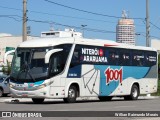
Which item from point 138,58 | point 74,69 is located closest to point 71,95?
point 74,69

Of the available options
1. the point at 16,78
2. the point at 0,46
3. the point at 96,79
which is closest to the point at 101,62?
the point at 96,79

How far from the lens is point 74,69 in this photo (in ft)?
88.1

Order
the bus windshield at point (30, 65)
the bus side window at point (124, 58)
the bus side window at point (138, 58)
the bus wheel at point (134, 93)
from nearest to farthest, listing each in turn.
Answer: the bus windshield at point (30, 65) < the bus side window at point (124, 58) < the bus side window at point (138, 58) < the bus wheel at point (134, 93)

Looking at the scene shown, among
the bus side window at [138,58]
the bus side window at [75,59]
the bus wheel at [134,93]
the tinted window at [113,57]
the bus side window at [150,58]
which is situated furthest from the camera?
the bus side window at [150,58]

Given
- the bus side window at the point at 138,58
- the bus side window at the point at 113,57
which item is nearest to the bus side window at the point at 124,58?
the bus side window at the point at 113,57

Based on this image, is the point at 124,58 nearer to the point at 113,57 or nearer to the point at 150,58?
the point at 113,57

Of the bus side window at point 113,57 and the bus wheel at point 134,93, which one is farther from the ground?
the bus side window at point 113,57

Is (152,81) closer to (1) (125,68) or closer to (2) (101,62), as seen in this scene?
(1) (125,68)

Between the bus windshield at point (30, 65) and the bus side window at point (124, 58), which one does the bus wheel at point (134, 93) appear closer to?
the bus side window at point (124, 58)

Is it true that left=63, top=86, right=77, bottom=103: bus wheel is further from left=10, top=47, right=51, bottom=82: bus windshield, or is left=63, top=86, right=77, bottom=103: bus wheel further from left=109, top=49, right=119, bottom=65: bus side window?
left=109, top=49, right=119, bottom=65: bus side window

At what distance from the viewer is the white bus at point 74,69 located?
25.5 m

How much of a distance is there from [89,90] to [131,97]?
15.8 ft

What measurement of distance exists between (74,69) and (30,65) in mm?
2516

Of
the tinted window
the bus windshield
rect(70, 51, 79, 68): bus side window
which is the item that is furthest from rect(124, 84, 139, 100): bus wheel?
the bus windshield
